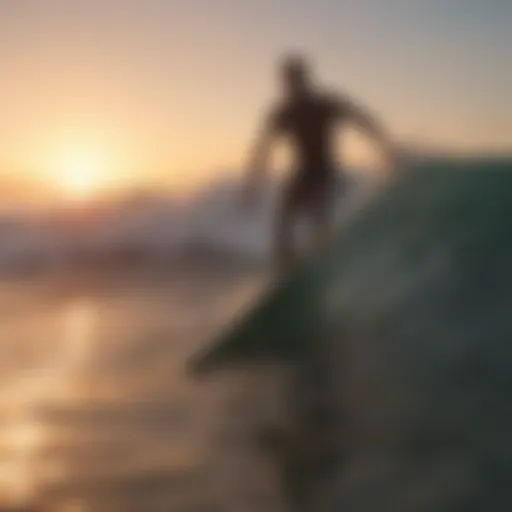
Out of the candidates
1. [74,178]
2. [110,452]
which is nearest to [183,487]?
[110,452]

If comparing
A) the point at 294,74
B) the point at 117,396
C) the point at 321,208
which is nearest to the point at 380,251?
the point at 321,208

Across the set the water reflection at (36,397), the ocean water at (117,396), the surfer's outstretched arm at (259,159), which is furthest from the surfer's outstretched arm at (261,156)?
the water reflection at (36,397)

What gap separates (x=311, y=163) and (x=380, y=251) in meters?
0.12

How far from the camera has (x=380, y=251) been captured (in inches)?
38.2

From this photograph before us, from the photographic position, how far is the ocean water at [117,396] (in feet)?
2.89

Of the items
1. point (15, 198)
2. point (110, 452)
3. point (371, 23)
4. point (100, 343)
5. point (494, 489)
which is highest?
point (371, 23)

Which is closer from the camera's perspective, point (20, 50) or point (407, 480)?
point (407, 480)

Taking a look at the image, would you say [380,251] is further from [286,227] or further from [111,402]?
[111,402]

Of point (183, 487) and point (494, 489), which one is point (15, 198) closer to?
point (183, 487)

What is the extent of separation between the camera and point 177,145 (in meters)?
1.02

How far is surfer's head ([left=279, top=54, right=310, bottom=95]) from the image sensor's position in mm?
973

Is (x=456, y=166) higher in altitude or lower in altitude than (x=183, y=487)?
higher

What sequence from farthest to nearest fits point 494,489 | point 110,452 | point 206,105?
point 206,105, point 110,452, point 494,489

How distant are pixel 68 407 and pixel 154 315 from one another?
14 centimetres
